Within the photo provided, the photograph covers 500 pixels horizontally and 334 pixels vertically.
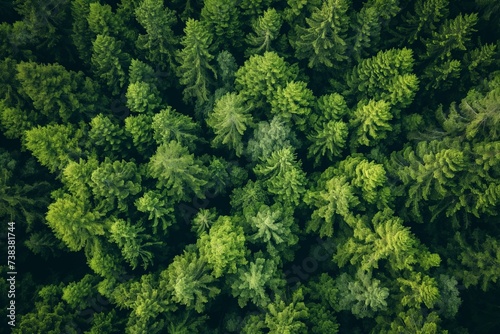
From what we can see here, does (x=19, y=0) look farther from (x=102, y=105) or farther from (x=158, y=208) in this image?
(x=158, y=208)

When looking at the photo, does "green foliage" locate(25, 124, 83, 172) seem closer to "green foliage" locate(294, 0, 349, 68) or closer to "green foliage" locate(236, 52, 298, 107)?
"green foliage" locate(236, 52, 298, 107)

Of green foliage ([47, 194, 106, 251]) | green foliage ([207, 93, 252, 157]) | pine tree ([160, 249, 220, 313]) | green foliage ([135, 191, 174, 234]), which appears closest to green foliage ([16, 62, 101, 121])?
green foliage ([47, 194, 106, 251])

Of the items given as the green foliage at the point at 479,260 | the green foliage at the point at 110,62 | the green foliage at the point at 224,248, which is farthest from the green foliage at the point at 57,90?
the green foliage at the point at 479,260

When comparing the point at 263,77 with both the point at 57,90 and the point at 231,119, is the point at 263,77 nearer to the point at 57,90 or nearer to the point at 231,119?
the point at 231,119

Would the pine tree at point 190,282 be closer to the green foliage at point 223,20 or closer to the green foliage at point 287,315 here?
the green foliage at point 287,315

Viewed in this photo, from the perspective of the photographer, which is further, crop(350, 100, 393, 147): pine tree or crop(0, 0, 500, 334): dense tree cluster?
crop(350, 100, 393, 147): pine tree

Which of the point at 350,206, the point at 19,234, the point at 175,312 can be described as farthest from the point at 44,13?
the point at 350,206
